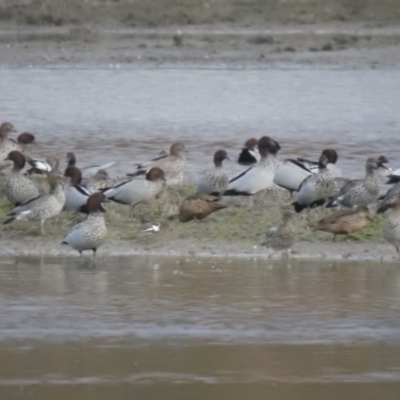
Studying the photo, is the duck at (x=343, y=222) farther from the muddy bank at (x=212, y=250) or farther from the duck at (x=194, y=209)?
the duck at (x=194, y=209)

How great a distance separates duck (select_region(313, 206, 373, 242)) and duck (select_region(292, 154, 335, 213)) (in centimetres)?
86

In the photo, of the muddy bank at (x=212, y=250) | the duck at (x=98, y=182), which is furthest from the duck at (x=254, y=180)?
the muddy bank at (x=212, y=250)

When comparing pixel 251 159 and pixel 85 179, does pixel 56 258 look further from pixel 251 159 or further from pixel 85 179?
pixel 251 159

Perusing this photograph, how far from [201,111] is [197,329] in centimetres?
1453

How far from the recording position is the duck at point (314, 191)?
12891mm

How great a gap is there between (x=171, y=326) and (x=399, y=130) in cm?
1207

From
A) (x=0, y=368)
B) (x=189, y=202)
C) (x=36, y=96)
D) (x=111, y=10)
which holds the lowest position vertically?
(x=0, y=368)

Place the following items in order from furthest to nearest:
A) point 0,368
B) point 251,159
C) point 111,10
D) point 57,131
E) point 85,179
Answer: point 111,10
point 57,131
point 251,159
point 85,179
point 0,368

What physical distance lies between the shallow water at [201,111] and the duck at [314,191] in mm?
2931

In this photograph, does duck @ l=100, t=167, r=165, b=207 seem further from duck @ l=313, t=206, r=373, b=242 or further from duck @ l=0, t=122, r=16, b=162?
duck @ l=0, t=122, r=16, b=162

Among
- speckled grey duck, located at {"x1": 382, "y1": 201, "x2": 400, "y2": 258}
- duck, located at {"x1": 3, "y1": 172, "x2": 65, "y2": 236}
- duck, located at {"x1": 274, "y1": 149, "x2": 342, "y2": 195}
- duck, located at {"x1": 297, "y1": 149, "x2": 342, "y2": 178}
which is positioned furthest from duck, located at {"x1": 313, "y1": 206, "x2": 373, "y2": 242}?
duck, located at {"x1": 3, "y1": 172, "x2": 65, "y2": 236}

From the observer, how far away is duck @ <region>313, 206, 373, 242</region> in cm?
1181

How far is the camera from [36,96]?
25234 millimetres

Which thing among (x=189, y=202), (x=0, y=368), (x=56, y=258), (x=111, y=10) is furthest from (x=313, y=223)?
(x=111, y=10)
